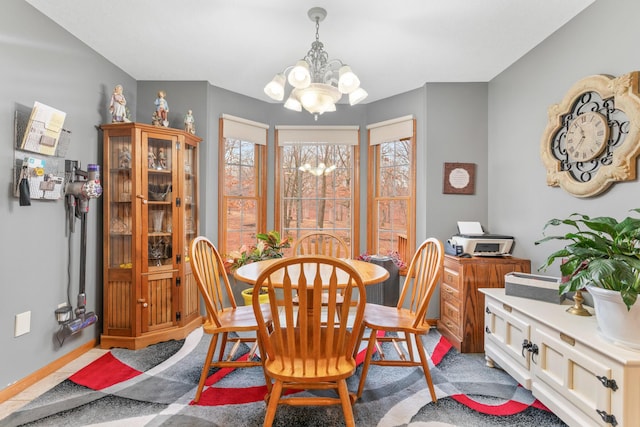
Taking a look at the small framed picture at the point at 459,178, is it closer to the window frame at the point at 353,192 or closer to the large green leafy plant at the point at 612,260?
the window frame at the point at 353,192

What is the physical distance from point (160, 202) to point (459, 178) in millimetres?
2856

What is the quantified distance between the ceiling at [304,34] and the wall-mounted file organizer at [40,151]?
29.1 inches

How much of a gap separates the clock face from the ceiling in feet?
2.44

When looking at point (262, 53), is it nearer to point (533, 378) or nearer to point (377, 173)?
point (377, 173)

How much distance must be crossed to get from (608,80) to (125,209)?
3586mm

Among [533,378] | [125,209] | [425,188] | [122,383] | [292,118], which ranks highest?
[292,118]

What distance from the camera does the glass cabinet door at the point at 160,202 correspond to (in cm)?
287

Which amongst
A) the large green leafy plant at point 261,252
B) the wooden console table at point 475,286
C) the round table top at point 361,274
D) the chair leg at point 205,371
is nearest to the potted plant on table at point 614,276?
the round table top at point 361,274

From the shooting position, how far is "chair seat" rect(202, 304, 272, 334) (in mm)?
1886

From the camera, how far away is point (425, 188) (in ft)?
11.0

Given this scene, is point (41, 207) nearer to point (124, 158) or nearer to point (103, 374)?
point (124, 158)

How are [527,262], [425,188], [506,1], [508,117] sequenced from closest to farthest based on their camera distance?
[506,1] → [527,262] → [508,117] → [425,188]

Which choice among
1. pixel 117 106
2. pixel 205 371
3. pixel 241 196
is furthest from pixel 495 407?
pixel 117 106

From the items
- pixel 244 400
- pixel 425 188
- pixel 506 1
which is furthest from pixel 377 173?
pixel 244 400
